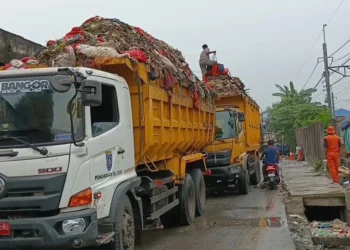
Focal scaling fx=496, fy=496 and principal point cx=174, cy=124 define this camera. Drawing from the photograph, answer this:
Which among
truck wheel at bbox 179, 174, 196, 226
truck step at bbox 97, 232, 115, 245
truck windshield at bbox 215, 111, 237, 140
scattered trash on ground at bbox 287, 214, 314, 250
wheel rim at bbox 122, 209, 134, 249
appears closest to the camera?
truck step at bbox 97, 232, 115, 245

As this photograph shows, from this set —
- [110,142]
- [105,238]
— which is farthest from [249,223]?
[105,238]

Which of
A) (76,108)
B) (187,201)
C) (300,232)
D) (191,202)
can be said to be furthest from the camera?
(191,202)

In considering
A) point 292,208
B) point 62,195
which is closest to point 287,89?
point 292,208

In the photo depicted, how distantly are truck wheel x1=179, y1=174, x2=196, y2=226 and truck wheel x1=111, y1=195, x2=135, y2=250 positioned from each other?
2.93 metres

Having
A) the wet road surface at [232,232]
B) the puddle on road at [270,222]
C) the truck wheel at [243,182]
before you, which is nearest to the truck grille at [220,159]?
the truck wheel at [243,182]

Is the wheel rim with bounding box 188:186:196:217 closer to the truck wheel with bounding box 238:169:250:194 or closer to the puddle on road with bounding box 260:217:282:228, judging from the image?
the puddle on road with bounding box 260:217:282:228

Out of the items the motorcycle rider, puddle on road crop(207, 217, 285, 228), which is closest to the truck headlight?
puddle on road crop(207, 217, 285, 228)

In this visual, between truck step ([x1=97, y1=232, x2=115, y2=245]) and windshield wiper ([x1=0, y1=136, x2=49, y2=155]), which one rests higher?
windshield wiper ([x1=0, y1=136, x2=49, y2=155])

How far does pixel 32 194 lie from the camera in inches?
188

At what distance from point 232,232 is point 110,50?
3963 mm

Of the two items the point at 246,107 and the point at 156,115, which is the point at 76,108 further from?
the point at 246,107

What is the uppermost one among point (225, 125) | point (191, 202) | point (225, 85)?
point (225, 85)

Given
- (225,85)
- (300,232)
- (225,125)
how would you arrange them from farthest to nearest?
(225,85) < (225,125) < (300,232)

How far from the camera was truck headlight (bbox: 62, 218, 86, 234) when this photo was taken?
4801mm
